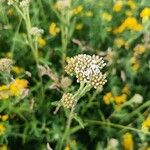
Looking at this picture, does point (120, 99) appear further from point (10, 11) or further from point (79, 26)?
point (10, 11)

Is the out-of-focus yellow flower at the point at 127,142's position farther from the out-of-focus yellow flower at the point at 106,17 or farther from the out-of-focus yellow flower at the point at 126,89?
the out-of-focus yellow flower at the point at 106,17

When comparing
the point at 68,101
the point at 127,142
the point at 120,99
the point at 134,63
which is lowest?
the point at 127,142

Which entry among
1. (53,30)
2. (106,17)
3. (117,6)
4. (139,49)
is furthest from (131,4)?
(53,30)

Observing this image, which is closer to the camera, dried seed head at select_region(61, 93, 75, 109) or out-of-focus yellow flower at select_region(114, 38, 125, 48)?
dried seed head at select_region(61, 93, 75, 109)

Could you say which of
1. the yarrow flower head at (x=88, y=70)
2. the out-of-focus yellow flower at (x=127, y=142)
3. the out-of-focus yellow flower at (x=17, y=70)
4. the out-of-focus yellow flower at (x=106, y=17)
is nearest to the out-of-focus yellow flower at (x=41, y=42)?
the out-of-focus yellow flower at (x=17, y=70)

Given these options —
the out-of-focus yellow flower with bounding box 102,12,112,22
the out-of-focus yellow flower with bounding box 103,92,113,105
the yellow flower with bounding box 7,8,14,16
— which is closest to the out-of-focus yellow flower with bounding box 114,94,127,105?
the out-of-focus yellow flower with bounding box 103,92,113,105

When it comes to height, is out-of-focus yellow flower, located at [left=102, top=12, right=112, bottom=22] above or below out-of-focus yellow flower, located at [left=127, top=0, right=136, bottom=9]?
below

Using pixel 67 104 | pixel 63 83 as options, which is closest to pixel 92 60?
pixel 67 104

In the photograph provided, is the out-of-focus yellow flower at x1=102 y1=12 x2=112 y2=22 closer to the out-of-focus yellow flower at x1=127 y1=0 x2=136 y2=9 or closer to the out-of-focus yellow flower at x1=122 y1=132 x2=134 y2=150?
the out-of-focus yellow flower at x1=127 y1=0 x2=136 y2=9

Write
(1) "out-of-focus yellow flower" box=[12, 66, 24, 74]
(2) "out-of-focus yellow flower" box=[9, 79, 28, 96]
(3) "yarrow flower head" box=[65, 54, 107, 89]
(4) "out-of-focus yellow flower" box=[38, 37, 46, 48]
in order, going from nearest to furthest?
1. (3) "yarrow flower head" box=[65, 54, 107, 89]
2. (2) "out-of-focus yellow flower" box=[9, 79, 28, 96]
3. (1) "out-of-focus yellow flower" box=[12, 66, 24, 74]
4. (4) "out-of-focus yellow flower" box=[38, 37, 46, 48]

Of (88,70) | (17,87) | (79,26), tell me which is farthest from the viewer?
(79,26)
